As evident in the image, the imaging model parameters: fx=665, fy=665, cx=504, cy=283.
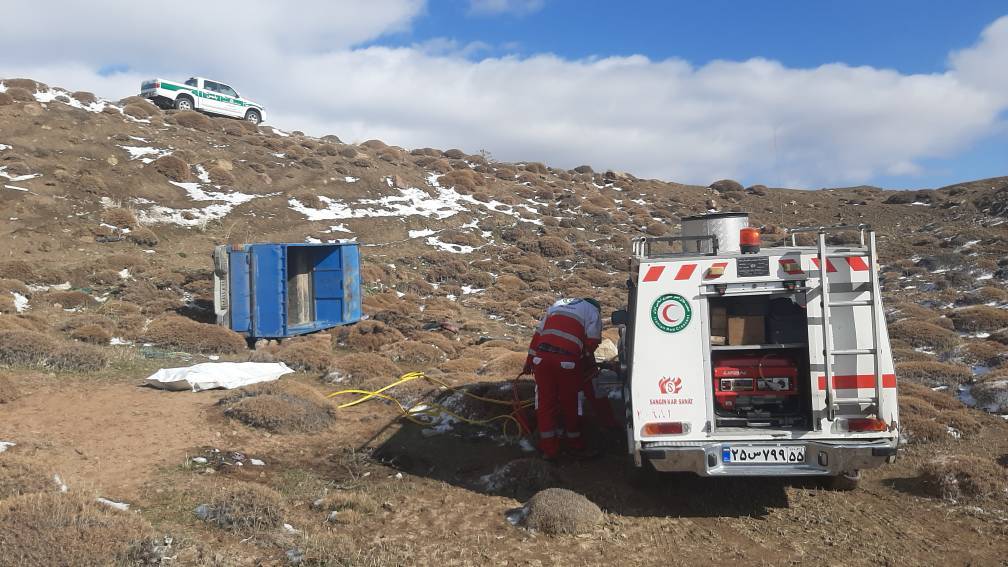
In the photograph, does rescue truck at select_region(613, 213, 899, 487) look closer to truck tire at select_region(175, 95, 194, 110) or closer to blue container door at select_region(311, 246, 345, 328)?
blue container door at select_region(311, 246, 345, 328)

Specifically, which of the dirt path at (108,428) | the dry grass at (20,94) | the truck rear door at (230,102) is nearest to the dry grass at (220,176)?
the truck rear door at (230,102)

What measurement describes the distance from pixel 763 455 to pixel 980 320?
13.8m

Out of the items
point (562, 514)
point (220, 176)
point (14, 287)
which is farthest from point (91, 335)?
point (220, 176)

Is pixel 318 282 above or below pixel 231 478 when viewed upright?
above

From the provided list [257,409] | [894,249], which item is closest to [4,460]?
[257,409]

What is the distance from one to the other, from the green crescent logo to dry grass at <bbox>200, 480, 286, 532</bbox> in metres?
3.35

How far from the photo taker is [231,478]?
620 centimetres

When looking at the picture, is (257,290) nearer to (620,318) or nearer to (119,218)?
(620,318)

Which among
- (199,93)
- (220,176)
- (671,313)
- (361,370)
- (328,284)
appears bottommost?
(361,370)

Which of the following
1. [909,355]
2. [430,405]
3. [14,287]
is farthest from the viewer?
[14,287]

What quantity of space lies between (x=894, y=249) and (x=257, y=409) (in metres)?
29.3

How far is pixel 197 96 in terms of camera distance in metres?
36.5

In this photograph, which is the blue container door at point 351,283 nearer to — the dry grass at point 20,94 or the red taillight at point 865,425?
the red taillight at point 865,425

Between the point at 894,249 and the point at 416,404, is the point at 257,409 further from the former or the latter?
the point at 894,249
